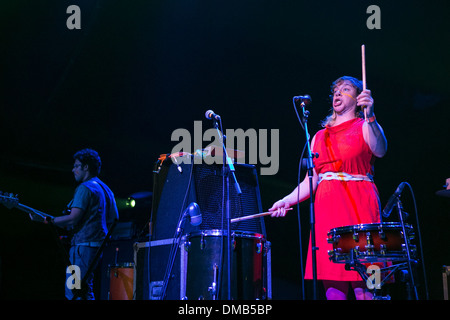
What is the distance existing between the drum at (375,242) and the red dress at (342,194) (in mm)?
224

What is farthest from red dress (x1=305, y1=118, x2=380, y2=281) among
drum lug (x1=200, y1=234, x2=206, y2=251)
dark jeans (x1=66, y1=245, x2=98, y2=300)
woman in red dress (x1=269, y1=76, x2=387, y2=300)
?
dark jeans (x1=66, y1=245, x2=98, y2=300)

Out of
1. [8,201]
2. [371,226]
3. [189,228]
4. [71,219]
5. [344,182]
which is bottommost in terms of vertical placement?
[371,226]

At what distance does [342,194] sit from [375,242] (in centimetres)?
42

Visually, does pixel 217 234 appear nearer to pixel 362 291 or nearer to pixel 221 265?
pixel 221 265

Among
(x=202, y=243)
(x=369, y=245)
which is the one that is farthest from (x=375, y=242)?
(x=202, y=243)

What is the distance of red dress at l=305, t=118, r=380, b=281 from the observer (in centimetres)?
300

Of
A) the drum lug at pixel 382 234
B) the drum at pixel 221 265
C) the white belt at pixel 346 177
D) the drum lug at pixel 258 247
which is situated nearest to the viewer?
the drum lug at pixel 382 234

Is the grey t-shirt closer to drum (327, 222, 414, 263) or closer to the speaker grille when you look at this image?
the speaker grille

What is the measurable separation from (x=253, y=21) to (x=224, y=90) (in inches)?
46.9

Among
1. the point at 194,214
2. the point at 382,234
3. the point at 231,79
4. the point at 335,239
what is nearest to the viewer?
the point at 382,234

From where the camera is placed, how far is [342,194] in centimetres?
304

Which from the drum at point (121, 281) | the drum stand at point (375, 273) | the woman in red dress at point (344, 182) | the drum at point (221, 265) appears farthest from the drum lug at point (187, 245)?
the drum at point (121, 281)

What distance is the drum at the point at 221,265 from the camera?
338cm

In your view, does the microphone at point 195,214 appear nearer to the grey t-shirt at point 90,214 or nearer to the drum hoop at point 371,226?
the drum hoop at point 371,226
